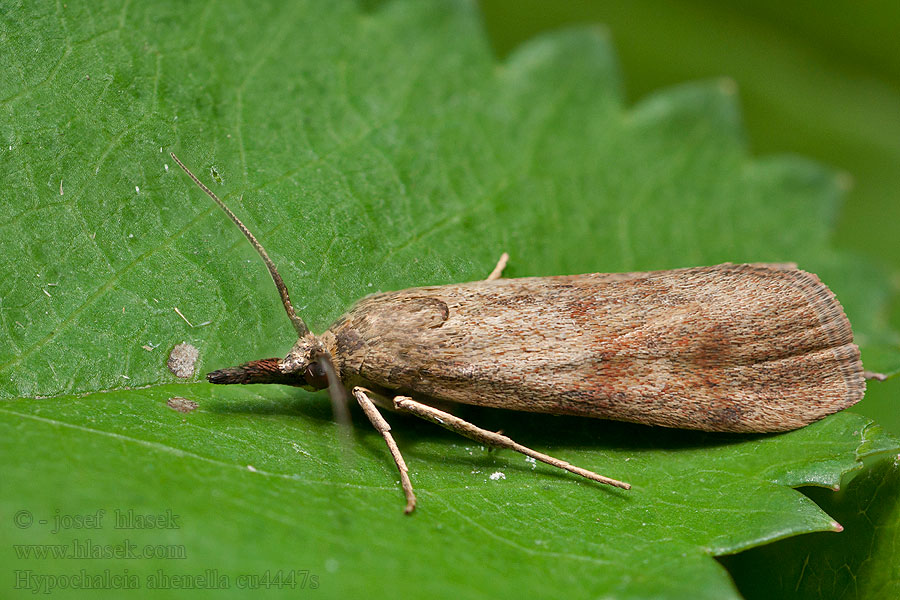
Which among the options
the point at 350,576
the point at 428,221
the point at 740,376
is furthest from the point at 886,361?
the point at 350,576

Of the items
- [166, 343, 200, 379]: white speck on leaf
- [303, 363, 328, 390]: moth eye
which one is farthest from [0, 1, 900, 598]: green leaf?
[303, 363, 328, 390]: moth eye

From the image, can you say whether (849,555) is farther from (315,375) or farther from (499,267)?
(315,375)

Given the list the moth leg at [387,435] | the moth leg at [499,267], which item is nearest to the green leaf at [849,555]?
the moth leg at [387,435]

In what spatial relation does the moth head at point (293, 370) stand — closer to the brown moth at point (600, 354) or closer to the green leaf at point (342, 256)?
the brown moth at point (600, 354)

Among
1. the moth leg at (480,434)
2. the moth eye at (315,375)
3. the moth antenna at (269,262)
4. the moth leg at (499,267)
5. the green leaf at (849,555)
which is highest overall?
the moth antenna at (269,262)

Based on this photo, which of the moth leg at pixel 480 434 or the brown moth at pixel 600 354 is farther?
the brown moth at pixel 600 354

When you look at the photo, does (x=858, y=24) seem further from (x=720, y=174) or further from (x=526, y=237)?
(x=526, y=237)

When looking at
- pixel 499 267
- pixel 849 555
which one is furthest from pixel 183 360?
pixel 849 555
